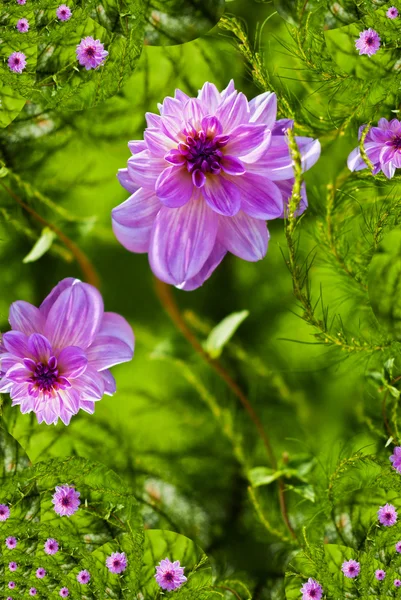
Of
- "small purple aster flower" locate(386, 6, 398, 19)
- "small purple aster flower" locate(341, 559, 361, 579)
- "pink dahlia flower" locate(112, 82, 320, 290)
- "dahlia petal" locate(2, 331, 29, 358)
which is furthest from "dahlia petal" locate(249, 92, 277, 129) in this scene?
"small purple aster flower" locate(341, 559, 361, 579)

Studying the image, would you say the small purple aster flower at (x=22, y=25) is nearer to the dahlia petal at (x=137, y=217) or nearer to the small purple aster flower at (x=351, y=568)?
the dahlia petal at (x=137, y=217)

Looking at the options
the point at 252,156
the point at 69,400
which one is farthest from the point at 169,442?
the point at 252,156

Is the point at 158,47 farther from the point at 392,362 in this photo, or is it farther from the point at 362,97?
the point at 392,362

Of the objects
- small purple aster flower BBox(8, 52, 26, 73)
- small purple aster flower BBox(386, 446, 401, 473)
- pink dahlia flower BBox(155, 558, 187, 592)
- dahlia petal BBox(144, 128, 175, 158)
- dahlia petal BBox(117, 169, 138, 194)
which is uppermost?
small purple aster flower BBox(8, 52, 26, 73)

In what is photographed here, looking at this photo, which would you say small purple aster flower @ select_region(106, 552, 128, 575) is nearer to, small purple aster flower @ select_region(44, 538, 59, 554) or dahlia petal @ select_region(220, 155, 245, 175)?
small purple aster flower @ select_region(44, 538, 59, 554)

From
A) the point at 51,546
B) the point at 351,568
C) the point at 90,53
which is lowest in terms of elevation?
the point at 351,568

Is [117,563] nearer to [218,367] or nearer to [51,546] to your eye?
[51,546]

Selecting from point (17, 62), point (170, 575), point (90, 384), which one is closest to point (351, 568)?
point (170, 575)
